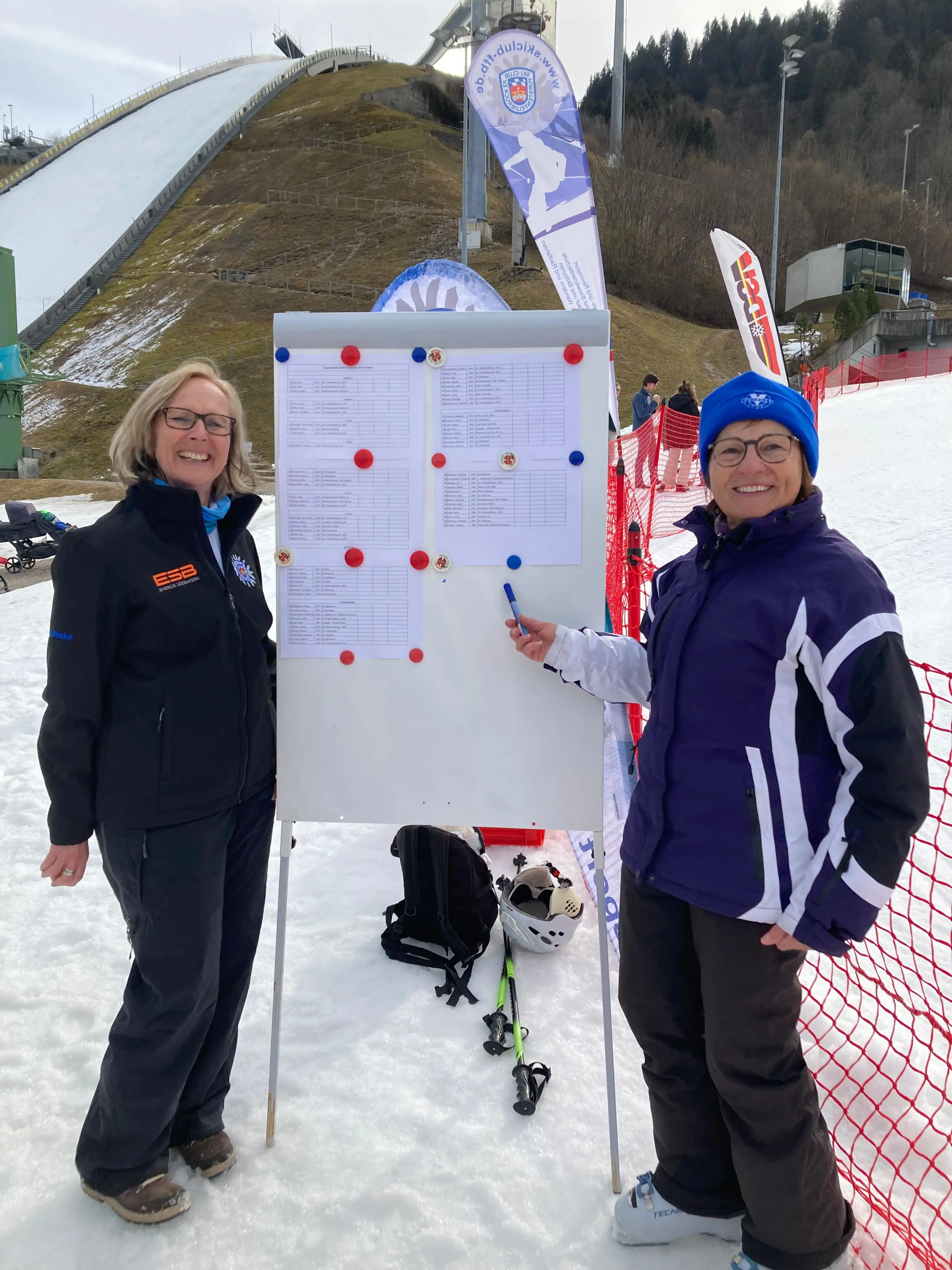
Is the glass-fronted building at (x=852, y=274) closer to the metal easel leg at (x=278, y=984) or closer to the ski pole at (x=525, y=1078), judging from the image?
the ski pole at (x=525, y=1078)

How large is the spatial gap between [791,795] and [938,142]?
76661 mm

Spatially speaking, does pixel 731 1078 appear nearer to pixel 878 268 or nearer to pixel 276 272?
pixel 276 272

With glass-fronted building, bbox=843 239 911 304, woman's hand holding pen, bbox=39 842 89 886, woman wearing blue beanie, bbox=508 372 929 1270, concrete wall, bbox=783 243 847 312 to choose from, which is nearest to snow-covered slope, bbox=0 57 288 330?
concrete wall, bbox=783 243 847 312

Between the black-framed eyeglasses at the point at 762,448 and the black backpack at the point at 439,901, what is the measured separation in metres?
1.94

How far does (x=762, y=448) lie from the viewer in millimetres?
1680

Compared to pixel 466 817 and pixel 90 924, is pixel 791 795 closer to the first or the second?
pixel 466 817

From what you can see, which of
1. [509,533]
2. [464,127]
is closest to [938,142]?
[464,127]

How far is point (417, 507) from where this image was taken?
2098 mm

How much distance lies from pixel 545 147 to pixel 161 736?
438cm

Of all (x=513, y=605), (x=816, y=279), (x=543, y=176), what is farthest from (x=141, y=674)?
(x=816, y=279)

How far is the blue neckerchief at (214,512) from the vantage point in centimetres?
199

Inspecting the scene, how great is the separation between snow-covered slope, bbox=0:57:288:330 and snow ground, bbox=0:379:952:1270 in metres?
39.4

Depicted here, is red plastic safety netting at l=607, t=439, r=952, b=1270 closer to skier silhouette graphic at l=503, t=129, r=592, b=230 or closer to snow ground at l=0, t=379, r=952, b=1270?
snow ground at l=0, t=379, r=952, b=1270

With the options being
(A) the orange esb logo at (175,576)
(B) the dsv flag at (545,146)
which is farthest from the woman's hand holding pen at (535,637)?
(B) the dsv flag at (545,146)
